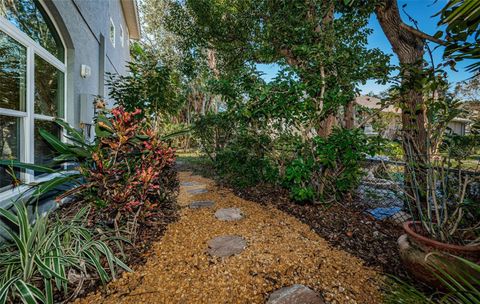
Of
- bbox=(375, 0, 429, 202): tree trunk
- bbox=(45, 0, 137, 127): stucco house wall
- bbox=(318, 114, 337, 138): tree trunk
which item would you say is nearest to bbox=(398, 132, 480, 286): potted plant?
bbox=(375, 0, 429, 202): tree trunk

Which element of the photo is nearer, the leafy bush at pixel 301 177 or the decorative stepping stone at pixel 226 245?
the decorative stepping stone at pixel 226 245

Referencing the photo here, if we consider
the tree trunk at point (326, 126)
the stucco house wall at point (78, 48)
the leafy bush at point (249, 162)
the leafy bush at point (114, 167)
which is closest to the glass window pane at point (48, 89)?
the stucco house wall at point (78, 48)

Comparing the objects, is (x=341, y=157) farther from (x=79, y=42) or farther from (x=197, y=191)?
(x=79, y=42)

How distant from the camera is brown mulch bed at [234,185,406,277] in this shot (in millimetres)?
2420

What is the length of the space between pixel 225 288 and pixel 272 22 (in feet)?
15.7

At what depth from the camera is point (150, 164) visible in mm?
2814

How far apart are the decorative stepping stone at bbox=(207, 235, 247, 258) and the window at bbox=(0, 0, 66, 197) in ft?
7.57

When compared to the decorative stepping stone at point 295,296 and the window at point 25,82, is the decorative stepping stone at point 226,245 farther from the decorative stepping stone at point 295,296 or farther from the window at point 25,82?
the window at point 25,82

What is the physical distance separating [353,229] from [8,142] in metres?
4.27

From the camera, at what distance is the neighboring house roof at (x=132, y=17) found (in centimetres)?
903

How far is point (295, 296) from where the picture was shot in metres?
1.82

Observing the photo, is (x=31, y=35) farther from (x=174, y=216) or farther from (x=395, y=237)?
(x=395, y=237)

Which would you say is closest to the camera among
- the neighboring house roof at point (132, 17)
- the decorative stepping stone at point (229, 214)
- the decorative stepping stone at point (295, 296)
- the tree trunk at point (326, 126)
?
the decorative stepping stone at point (295, 296)

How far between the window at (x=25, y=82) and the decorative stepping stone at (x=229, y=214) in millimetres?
2490
